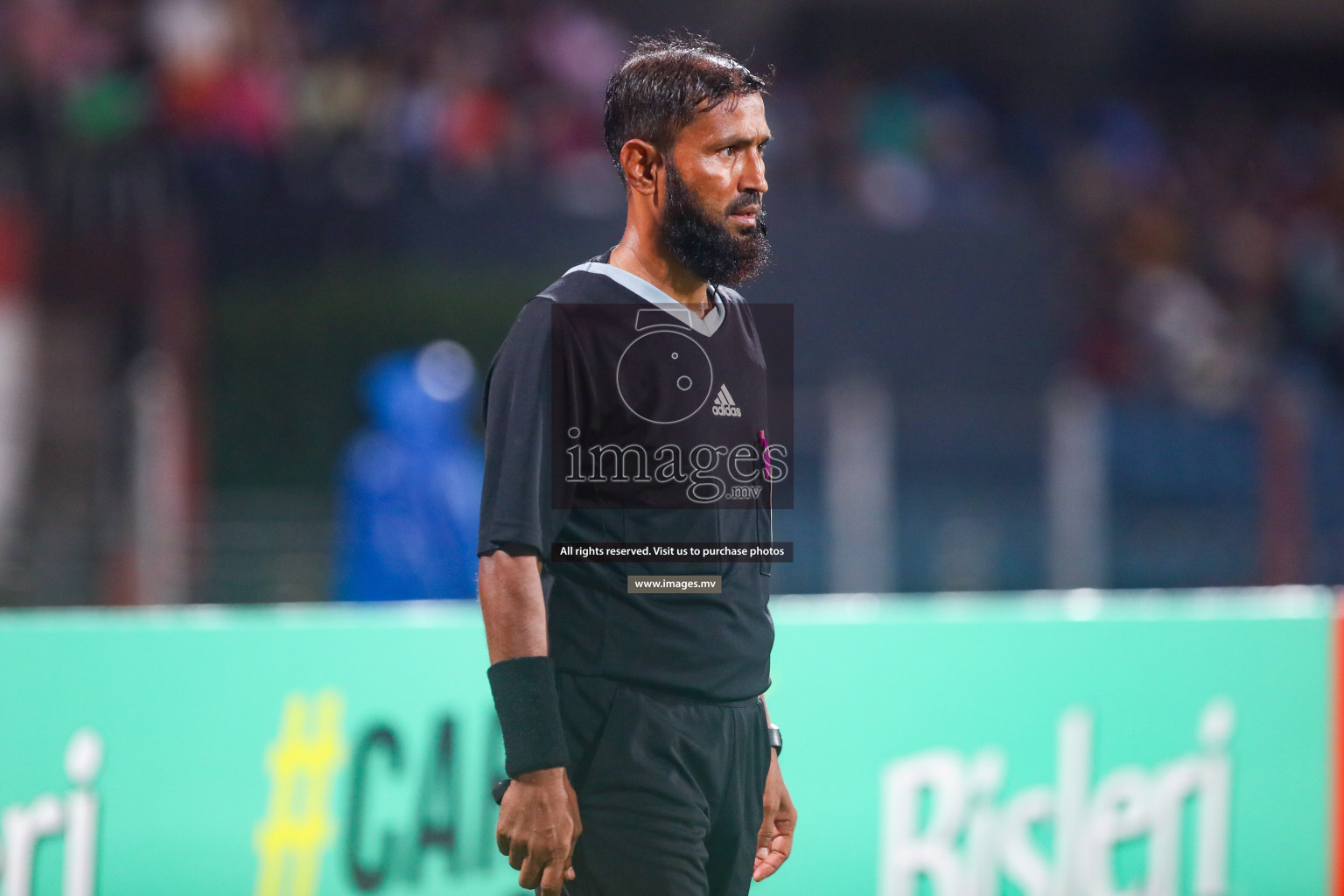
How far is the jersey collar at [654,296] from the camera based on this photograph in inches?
82.2

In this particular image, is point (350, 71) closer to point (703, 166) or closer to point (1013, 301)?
point (1013, 301)

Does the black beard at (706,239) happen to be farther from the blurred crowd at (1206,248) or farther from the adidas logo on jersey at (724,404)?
the blurred crowd at (1206,248)

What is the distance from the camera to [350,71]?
322 inches

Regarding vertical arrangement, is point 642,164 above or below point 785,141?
below

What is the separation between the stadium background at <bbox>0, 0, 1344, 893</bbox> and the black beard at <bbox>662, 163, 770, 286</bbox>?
3152 mm

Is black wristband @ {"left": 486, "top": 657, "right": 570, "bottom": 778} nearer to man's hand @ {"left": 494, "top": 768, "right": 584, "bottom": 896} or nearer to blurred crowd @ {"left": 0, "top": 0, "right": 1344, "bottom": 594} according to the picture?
man's hand @ {"left": 494, "top": 768, "right": 584, "bottom": 896}

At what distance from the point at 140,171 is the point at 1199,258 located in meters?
6.34

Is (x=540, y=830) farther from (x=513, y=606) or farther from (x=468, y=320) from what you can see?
(x=468, y=320)

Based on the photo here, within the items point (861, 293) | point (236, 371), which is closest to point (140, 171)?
point (236, 371)

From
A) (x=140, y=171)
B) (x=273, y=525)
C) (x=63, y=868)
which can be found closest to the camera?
(x=63, y=868)

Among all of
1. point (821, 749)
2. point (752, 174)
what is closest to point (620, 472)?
point (752, 174)

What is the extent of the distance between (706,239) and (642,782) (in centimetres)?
76

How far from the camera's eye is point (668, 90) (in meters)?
2.05

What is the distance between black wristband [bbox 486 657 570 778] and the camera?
188 centimetres
